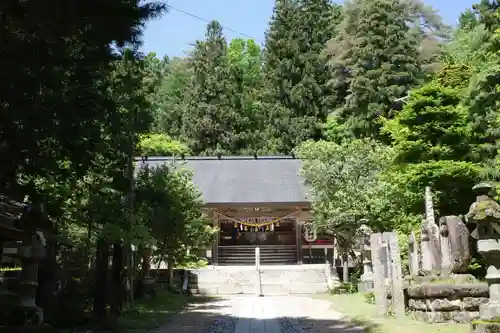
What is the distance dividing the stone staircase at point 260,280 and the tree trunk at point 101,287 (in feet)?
35.9

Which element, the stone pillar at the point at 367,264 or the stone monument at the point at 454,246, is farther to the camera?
the stone pillar at the point at 367,264

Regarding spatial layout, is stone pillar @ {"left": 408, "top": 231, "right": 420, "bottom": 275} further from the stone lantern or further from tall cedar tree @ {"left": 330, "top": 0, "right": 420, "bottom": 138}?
tall cedar tree @ {"left": 330, "top": 0, "right": 420, "bottom": 138}

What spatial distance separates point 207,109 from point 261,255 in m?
15.0

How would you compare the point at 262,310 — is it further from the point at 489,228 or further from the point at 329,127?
the point at 329,127

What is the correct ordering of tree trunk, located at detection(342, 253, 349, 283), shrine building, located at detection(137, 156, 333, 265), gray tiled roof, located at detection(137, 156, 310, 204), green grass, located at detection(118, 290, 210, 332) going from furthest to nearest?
gray tiled roof, located at detection(137, 156, 310, 204) → shrine building, located at detection(137, 156, 333, 265) → tree trunk, located at detection(342, 253, 349, 283) → green grass, located at detection(118, 290, 210, 332)

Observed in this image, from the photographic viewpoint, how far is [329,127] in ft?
126

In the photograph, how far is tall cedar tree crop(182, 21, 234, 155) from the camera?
41.6m

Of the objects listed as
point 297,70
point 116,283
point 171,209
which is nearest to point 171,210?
point 171,209

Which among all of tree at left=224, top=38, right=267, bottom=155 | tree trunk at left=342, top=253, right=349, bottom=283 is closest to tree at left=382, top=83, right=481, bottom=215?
tree trunk at left=342, top=253, right=349, bottom=283

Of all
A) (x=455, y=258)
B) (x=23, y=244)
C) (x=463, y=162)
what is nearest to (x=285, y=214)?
(x=463, y=162)

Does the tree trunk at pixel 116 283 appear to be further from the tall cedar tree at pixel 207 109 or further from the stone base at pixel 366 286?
the tall cedar tree at pixel 207 109

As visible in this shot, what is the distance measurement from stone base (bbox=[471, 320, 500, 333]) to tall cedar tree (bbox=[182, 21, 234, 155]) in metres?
34.4

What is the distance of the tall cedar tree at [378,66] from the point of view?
33.0 metres

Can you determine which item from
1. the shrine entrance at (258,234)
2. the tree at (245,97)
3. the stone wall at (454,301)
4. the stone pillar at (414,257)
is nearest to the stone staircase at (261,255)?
the shrine entrance at (258,234)
